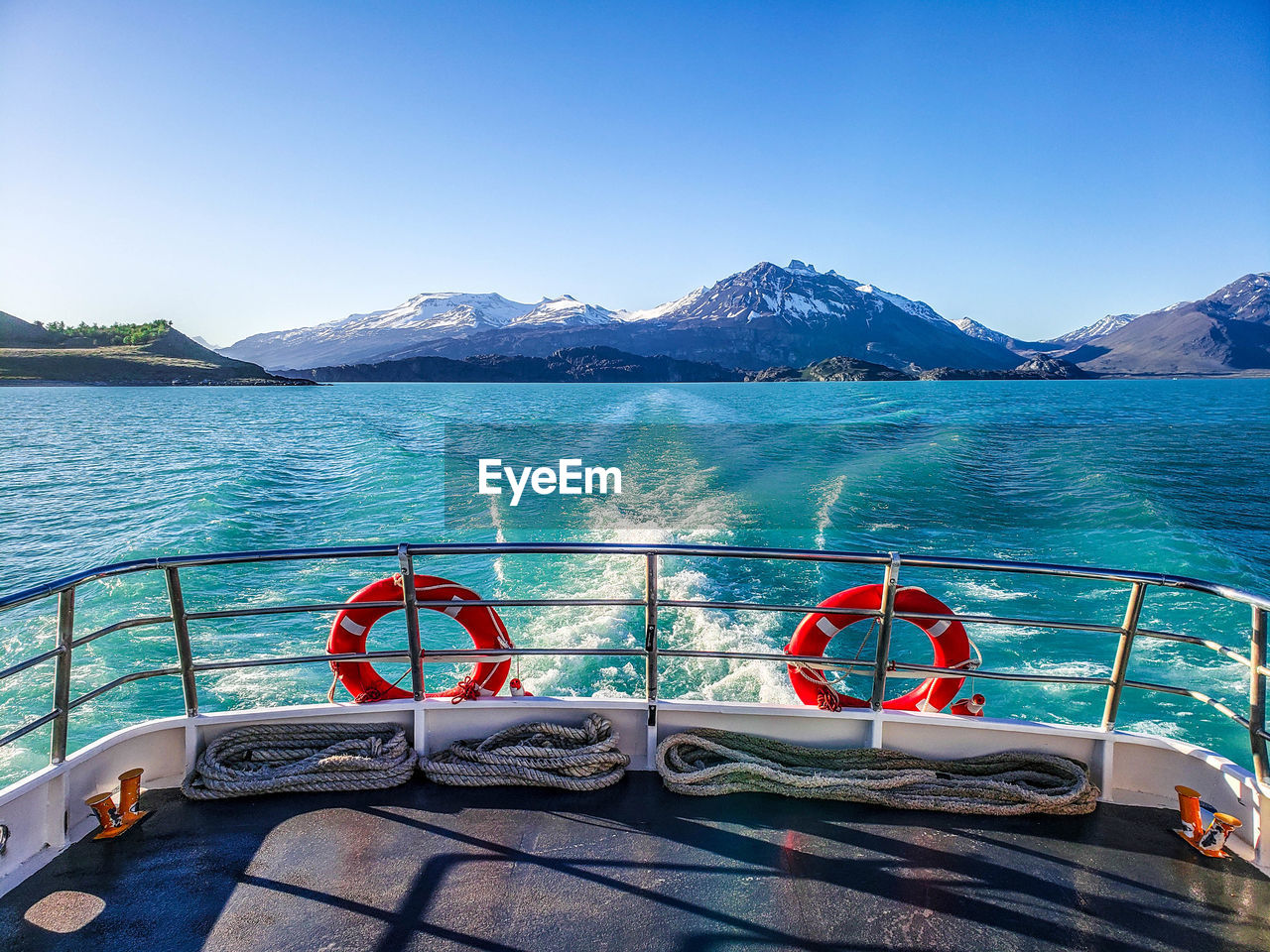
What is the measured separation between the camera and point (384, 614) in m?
3.17

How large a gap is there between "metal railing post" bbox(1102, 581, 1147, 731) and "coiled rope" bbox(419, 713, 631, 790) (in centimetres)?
184

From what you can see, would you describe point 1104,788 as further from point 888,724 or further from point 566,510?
point 566,510

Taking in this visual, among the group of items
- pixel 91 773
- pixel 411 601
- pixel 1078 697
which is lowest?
pixel 1078 697

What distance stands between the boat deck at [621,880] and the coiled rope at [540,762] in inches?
2.6

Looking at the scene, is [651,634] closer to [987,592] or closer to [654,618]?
[654,618]

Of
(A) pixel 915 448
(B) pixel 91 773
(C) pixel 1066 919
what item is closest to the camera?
(C) pixel 1066 919

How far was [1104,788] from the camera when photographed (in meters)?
2.60

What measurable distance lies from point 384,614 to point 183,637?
2.64 ft

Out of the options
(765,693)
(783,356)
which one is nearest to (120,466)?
(765,693)

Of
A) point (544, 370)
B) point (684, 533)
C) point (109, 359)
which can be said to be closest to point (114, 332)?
point (109, 359)

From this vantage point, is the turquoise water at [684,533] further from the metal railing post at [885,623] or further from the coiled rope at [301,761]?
the coiled rope at [301,761]

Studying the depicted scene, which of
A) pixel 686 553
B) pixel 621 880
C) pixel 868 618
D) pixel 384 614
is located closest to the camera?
pixel 621 880

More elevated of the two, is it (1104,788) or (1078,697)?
(1104,788)

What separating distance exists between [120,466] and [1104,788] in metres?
22.9
